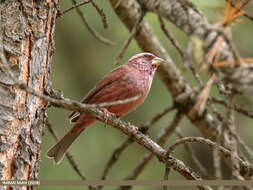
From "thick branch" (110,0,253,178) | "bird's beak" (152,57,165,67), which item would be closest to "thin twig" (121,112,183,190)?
"thick branch" (110,0,253,178)

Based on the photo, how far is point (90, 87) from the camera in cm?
754

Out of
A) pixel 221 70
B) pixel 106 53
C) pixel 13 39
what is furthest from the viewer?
pixel 106 53

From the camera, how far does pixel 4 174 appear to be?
3.00 m

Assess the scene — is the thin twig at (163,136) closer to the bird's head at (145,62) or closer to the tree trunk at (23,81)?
the bird's head at (145,62)

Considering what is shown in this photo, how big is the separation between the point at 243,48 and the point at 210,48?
5024 millimetres

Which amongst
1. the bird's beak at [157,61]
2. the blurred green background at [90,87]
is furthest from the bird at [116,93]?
the blurred green background at [90,87]

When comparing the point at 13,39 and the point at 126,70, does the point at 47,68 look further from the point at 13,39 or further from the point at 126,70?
the point at 126,70

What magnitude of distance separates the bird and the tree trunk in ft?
5.24

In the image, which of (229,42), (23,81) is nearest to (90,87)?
(23,81)

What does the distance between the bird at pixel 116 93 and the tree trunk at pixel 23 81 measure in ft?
5.24

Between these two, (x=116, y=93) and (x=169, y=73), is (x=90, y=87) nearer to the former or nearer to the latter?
(x=116, y=93)

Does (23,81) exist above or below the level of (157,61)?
above

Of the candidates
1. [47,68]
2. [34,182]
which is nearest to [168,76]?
[47,68]

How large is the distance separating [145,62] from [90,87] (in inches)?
77.1
